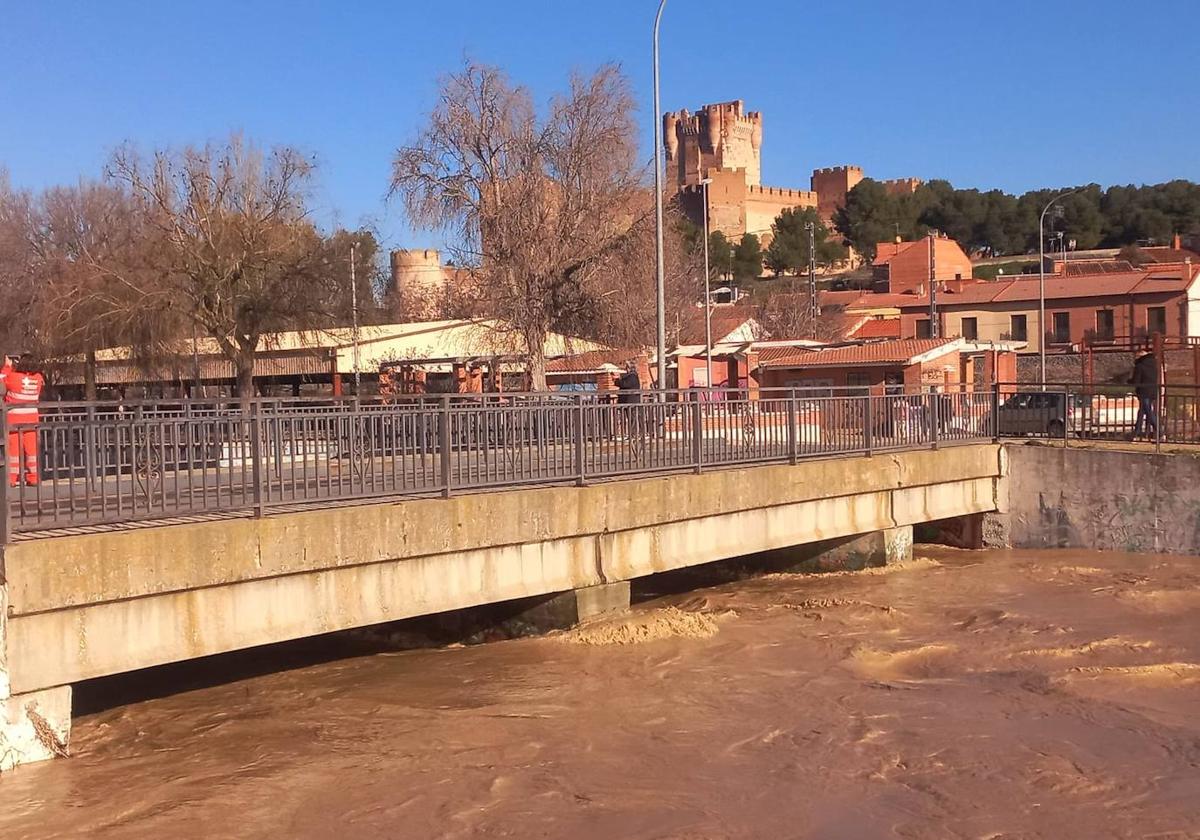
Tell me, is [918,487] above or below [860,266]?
below

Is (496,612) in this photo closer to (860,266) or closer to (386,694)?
(386,694)

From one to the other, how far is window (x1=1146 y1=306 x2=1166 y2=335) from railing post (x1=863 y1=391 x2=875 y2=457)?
155 ft

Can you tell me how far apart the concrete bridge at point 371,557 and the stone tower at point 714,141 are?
129 meters

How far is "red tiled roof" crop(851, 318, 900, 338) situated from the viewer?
66500mm

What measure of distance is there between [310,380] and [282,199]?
12890 mm

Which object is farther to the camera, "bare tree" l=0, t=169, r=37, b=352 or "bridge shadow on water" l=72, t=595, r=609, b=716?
"bare tree" l=0, t=169, r=37, b=352

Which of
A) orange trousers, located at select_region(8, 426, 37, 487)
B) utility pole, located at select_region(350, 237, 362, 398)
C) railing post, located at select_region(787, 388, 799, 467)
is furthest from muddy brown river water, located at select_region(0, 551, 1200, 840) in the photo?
utility pole, located at select_region(350, 237, 362, 398)

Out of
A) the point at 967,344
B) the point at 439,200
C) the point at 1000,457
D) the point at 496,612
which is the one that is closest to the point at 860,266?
the point at 967,344

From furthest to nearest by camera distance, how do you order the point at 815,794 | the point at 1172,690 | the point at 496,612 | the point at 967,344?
the point at 967,344
the point at 496,612
the point at 1172,690
the point at 815,794

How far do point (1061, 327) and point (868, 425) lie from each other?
50779 millimetres

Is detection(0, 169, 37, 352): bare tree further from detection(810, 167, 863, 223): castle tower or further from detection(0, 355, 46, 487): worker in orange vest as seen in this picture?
detection(810, 167, 863, 223): castle tower

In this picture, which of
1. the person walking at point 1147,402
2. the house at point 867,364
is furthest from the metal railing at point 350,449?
the house at point 867,364

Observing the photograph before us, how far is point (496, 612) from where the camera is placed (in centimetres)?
1292

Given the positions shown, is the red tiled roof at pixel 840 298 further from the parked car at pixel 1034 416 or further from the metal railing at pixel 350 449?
the metal railing at pixel 350 449
